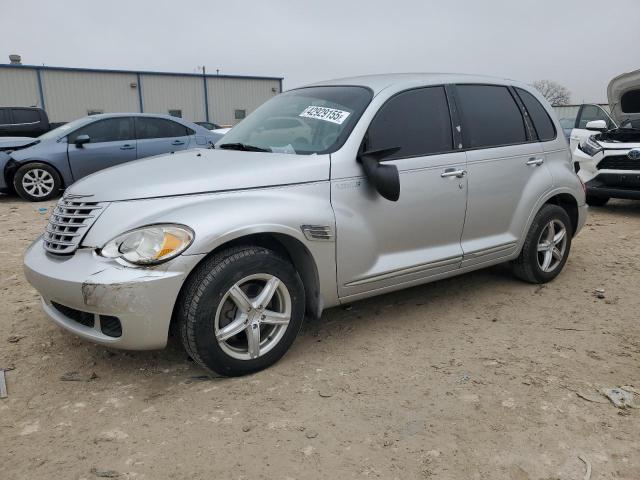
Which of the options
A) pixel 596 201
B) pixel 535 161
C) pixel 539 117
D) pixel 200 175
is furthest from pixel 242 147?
pixel 596 201

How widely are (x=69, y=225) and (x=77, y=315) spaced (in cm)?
50

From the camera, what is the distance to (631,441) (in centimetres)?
240

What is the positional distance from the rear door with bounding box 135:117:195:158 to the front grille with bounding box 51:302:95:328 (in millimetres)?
6484

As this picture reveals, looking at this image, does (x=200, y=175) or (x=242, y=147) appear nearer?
(x=200, y=175)

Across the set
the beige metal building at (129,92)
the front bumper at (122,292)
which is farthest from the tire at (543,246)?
the beige metal building at (129,92)

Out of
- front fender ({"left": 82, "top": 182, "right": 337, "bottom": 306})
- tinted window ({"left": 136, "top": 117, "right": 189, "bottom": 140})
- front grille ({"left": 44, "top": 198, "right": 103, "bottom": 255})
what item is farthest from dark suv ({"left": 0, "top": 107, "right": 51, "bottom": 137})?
front fender ({"left": 82, "top": 182, "right": 337, "bottom": 306})

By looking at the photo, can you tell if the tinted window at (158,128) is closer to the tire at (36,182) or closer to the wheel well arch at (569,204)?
the tire at (36,182)

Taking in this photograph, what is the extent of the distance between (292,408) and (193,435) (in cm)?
51

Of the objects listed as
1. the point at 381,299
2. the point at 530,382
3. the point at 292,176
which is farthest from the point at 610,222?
the point at 292,176

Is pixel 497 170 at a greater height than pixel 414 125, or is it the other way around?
pixel 414 125

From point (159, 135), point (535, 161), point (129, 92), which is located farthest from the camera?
point (129, 92)

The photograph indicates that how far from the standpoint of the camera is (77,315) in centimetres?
287

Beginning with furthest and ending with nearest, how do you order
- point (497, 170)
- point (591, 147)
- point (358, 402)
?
1. point (591, 147)
2. point (497, 170)
3. point (358, 402)

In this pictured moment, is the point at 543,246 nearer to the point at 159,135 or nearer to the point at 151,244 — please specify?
the point at 151,244
